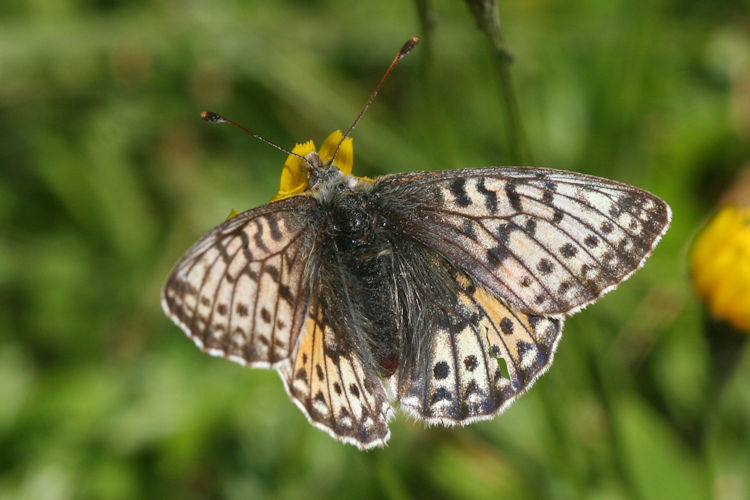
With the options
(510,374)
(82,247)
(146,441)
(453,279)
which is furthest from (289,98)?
(510,374)

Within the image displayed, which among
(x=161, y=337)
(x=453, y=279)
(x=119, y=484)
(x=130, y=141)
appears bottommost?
(x=119, y=484)

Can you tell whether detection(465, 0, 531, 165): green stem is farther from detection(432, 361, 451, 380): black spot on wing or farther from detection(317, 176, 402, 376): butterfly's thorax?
detection(432, 361, 451, 380): black spot on wing

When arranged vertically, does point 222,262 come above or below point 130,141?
above

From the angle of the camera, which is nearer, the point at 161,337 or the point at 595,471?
the point at 595,471

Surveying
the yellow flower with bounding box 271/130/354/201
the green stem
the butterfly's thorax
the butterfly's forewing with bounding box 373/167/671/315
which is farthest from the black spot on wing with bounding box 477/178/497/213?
the yellow flower with bounding box 271/130/354/201

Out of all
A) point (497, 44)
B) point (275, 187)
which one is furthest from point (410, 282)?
point (275, 187)

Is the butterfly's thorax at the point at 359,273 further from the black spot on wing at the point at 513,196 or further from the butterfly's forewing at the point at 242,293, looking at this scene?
the black spot on wing at the point at 513,196

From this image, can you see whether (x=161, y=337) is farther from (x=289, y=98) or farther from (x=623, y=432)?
(x=623, y=432)
